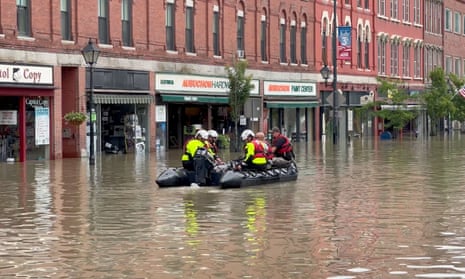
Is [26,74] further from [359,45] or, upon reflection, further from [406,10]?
[406,10]

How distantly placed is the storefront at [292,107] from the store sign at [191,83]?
5.61 m

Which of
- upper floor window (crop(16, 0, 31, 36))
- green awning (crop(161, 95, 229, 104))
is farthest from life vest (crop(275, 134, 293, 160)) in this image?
green awning (crop(161, 95, 229, 104))

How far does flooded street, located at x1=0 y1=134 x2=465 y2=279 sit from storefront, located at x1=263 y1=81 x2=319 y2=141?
31826 mm

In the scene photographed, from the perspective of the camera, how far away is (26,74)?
38.4 meters

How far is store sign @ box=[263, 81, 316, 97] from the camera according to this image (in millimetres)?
59406

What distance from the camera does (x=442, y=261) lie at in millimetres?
11977

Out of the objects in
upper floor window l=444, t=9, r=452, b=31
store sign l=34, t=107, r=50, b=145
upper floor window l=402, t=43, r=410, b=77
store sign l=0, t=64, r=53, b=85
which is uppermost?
upper floor window l=444, t=9, r=452, b=31

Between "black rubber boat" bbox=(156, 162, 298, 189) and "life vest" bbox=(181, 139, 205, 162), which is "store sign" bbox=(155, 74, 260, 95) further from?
"life vest" bbox=(181, 139, 205, 162)

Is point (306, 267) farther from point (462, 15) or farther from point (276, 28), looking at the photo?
point (462, 15)

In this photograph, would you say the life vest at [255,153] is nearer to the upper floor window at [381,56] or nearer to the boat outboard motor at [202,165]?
the boat outboard motor at [202,165]

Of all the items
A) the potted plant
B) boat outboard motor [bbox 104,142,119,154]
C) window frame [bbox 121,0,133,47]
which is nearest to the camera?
the potted plant

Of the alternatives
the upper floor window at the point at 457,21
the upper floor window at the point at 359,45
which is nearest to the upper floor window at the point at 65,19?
the upper floor window at the point at 359,45

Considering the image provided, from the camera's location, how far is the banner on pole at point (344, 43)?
2275 inches

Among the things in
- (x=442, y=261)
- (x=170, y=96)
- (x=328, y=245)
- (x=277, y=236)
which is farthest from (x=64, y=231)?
(x=170, y=96)
